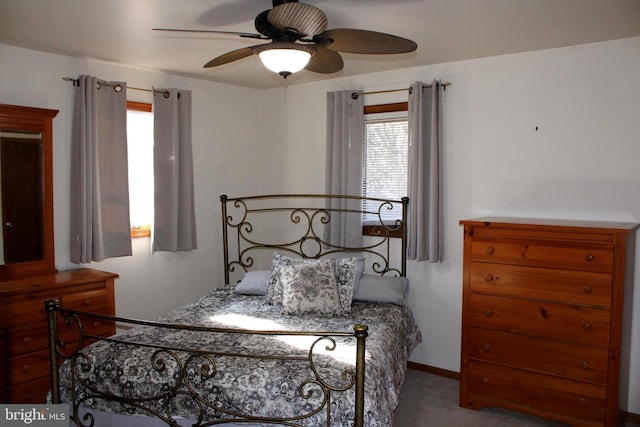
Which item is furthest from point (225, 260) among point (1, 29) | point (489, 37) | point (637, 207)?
point (637, 207)

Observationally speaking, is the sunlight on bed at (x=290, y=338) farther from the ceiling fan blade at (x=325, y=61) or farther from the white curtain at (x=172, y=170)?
the ceiling fan blade at (x=325, y=61)

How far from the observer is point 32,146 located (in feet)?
10.6

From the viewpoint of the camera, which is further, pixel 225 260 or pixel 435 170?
pixel 225 260

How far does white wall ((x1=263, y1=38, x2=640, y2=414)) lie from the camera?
9.98 ft

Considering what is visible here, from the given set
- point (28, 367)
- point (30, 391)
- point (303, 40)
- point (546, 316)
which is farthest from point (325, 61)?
point (30, 391)

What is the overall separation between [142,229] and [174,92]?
1.16 meters

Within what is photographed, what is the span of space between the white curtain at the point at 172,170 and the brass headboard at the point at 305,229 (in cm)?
34

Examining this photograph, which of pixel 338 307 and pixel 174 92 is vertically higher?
pixel 174 92

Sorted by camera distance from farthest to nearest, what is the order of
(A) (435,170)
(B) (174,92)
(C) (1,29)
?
(B) (174,92), (A) (435,170), (C) (1,29)

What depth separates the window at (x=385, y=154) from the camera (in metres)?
3.89

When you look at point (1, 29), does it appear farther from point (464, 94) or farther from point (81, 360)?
point (464, 94)

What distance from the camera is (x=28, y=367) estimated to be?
293 centimetres

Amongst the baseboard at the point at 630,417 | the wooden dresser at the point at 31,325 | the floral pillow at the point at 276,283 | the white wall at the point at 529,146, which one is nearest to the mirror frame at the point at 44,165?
the wooden dresser at the point at 31,325

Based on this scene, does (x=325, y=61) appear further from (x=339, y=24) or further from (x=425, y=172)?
(x=425, y=172)
